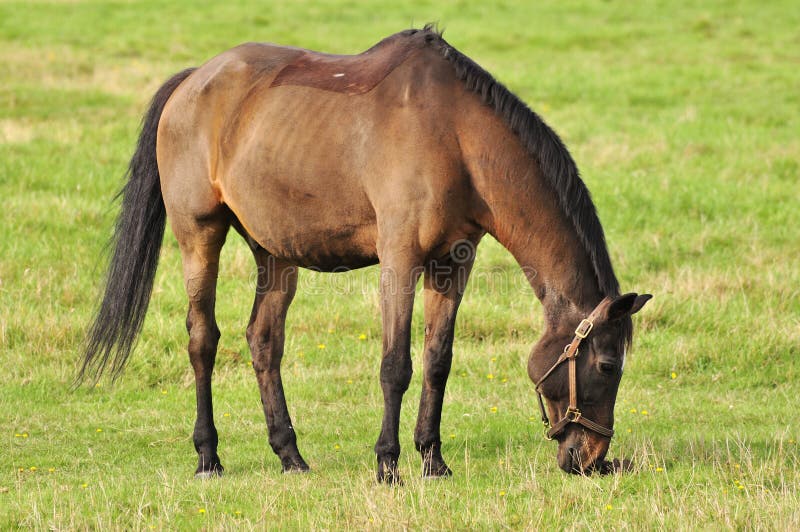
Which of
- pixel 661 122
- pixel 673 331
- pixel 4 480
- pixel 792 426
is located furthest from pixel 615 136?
pixel 4 480

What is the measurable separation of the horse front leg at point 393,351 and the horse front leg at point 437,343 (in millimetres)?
410

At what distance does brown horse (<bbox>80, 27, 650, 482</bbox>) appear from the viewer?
18.3ft

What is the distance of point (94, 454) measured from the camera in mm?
6703

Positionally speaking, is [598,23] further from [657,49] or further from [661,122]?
[661,122]

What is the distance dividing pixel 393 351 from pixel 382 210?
760mm

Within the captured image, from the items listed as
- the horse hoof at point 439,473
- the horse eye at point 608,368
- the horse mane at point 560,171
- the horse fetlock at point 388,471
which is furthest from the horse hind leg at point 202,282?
the horse eye at point 608,368

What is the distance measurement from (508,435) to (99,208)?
6.09 metres

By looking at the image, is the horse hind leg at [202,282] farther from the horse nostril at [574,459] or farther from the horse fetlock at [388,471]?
the horse nostril at [574,459]

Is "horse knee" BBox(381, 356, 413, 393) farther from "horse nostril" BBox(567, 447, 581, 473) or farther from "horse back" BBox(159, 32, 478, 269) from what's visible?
"horse nostril" BBox(567, 447, 581, 473)

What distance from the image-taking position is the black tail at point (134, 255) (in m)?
6.84

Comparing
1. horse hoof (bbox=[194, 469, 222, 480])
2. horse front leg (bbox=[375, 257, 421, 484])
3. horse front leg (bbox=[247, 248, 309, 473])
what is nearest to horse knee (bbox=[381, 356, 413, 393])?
horse front leg (bbox=[375, 257, 421, 484])

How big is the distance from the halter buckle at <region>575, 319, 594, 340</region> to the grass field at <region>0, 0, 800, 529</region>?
772 millimetres

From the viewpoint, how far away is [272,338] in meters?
6.78

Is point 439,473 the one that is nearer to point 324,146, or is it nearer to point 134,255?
point 324,146
